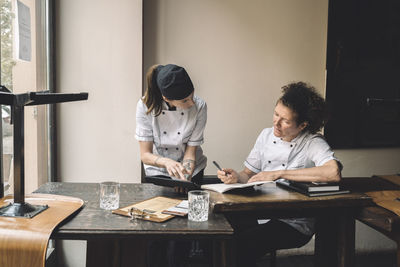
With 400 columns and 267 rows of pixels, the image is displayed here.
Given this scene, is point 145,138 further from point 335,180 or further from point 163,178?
point 335,180

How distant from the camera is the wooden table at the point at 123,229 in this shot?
1664 mm

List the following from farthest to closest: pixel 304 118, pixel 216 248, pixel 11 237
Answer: pixel 304 118, pixel 216 248, pixel 11 237

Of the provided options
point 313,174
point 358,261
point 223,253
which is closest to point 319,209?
point 313,174

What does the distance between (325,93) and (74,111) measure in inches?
77.3

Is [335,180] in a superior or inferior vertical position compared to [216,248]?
superior

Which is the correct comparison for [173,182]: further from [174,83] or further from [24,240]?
[24,240]

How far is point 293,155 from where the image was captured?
102 inches

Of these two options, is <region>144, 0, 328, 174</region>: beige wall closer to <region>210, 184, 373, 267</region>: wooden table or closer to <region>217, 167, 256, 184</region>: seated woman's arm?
<region>217, 167, 256, 184</region>: seated woman's arm

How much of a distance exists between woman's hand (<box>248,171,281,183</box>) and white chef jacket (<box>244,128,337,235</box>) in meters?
0.18

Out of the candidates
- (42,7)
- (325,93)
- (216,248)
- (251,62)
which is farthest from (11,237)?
(325,93)

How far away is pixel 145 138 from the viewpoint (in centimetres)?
259

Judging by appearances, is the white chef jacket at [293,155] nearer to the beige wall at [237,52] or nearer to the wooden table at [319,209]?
the wooden table at [319,209]

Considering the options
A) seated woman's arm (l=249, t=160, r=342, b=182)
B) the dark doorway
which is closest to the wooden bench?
seated woman's arm (l=249, t=160, r=342, b=182)

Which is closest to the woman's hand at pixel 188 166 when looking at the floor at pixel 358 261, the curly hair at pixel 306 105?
the curly hair at pixel 306 105
